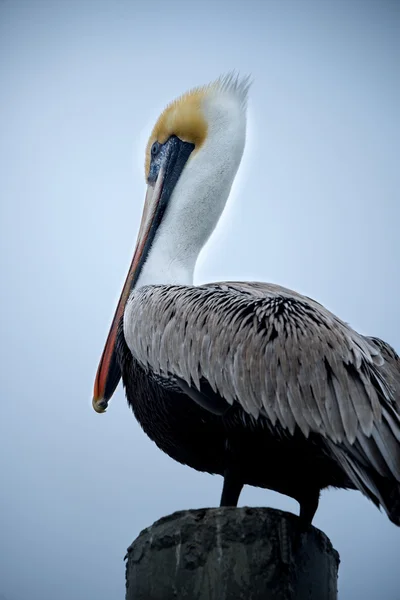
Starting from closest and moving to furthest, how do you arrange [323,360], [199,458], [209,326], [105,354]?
[323,360] → [209,326] → [199,458] → [105,354]

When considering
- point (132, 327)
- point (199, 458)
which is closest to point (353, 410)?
point (199, 458)

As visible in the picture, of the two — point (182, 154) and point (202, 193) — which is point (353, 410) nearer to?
point (202, 193)

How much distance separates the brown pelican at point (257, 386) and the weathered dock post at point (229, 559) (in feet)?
1.26

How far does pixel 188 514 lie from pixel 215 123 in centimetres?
286

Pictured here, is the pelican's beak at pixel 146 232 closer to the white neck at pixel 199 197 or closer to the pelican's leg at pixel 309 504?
the white neck at pixel 199 197

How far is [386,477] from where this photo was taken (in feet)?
11.5

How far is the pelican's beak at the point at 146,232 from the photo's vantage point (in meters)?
4.97

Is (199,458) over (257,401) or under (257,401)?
under

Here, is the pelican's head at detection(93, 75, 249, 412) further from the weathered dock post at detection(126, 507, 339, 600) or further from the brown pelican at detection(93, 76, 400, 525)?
the weathered dock post at detection(126, 507, 339, 600)

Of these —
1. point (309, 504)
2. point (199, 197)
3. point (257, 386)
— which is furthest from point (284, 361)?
point (199, 197)

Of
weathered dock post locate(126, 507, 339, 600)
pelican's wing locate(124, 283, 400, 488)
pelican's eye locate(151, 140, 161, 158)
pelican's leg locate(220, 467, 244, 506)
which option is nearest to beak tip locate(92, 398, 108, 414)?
pelican's wing locate(124, 283, 400, 488)

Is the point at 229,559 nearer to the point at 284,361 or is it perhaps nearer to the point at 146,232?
the point at 284,361

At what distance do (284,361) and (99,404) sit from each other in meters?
1.52

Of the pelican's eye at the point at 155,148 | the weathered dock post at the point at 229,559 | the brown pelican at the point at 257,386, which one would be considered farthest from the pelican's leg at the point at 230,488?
the pelican's eye at the point at 155,148
